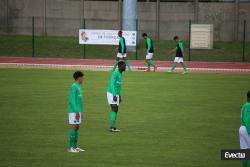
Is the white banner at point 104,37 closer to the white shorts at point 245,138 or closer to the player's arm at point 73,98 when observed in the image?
the player's arm at point 73,98

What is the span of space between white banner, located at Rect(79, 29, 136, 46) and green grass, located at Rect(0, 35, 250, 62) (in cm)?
199

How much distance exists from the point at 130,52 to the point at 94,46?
3684 mm

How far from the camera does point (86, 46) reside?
49.3m

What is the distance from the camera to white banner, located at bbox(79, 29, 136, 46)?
43344 millimetres

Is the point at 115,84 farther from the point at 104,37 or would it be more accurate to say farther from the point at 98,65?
the point at 104,37

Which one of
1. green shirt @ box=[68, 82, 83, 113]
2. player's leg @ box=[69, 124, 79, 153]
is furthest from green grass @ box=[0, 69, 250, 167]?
green shirt @ box=[68, 82, 83, 113]

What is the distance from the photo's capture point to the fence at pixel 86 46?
45688 mm

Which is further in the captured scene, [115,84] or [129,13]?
[129,13]

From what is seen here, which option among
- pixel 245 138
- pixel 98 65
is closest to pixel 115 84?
pixel 245 138

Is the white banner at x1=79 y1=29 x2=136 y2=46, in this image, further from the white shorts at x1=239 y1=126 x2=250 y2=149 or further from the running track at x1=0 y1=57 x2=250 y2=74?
the white shorts at x1=239 y1=126 x2=250 y2=149

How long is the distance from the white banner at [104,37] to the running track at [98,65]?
4.19 ft

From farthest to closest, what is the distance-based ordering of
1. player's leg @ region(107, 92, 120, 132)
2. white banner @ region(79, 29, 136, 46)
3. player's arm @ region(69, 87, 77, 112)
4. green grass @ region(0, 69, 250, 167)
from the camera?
white banner @ region(79, 29, 136, 46), player's leg @ region(107, 92, 120, 132), green grass @ region(0, 69, 250, 167), player's arm @ region(69, 87, 77, 112)

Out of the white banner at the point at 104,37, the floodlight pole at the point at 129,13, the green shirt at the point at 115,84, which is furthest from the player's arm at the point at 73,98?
the floodlight pole at the point at 129,13

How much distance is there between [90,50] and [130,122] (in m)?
28.3
